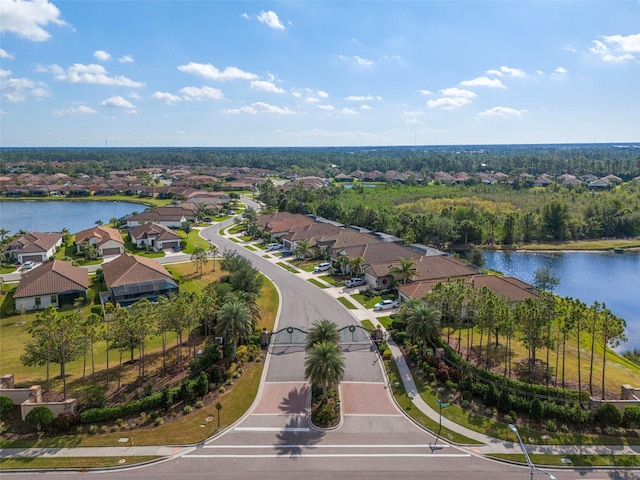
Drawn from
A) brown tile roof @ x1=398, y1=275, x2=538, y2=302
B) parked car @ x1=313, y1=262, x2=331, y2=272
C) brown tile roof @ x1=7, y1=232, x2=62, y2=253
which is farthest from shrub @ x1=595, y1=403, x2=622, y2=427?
brown tile roof @ x1=7, y1=232, x2=62, y2=253

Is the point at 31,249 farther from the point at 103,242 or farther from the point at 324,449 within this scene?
the point at 324,449

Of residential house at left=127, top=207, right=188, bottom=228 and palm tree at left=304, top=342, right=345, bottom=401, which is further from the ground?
residential house at left=127, top=207, right=188, bottom=228

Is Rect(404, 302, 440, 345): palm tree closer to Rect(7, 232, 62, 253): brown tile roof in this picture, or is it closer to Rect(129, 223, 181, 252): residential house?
Rect(129, 223, 181, 252): residential house

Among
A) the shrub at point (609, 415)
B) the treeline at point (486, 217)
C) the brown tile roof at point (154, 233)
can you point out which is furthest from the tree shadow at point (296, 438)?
the brown tile roof at point (154, 233)

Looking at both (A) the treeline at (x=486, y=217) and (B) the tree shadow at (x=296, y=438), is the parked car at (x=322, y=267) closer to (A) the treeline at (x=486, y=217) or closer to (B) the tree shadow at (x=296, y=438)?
(A) the treeline at (x=486, y=217)

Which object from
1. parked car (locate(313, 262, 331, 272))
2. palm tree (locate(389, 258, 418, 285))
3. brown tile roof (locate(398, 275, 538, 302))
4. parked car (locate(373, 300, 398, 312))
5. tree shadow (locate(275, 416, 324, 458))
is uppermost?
palm tree (locate(389, 258, 418, 285))

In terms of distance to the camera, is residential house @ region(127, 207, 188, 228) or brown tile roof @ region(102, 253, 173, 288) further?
residential house @ region(127, 207, 188, 228)
